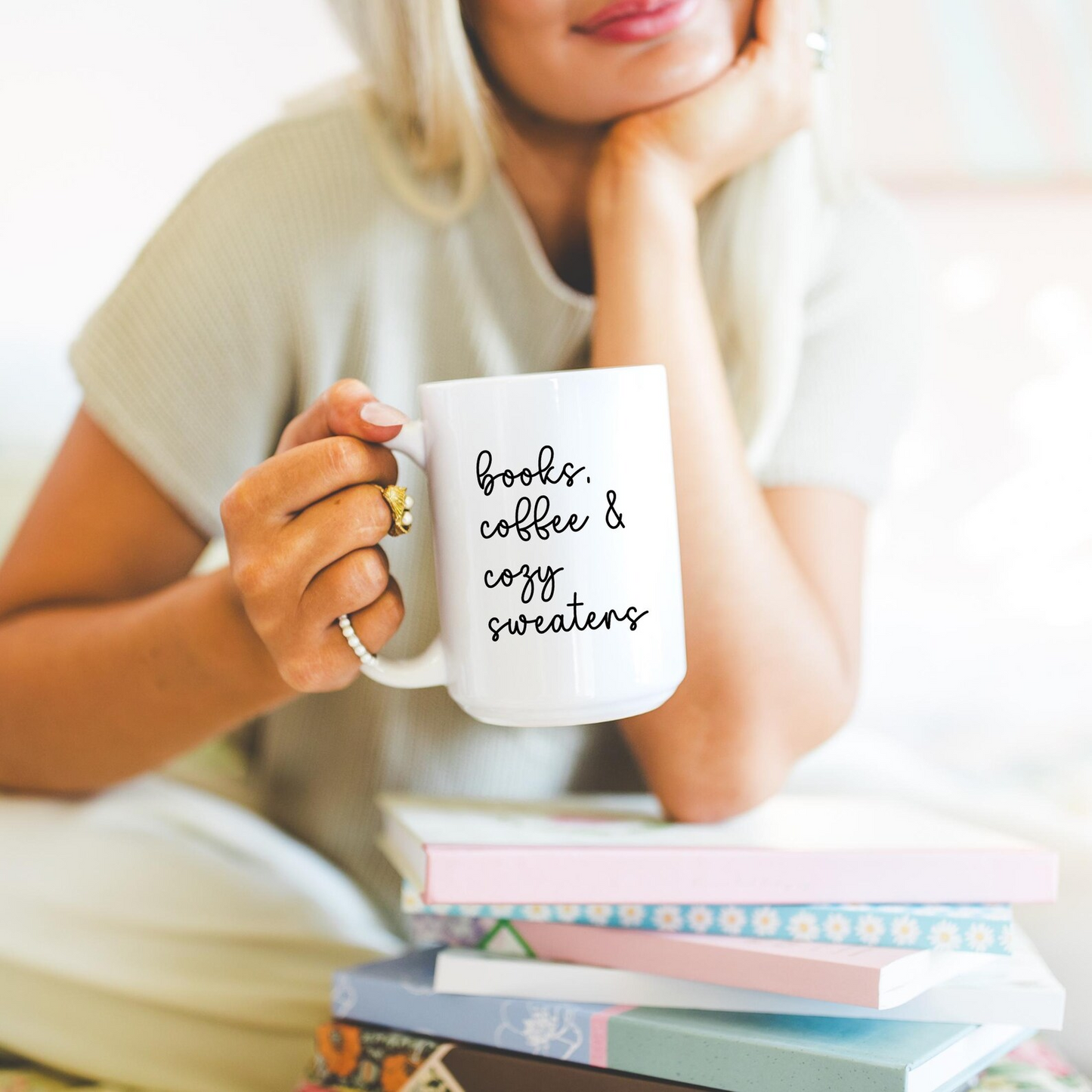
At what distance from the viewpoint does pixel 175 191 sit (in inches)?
58.2

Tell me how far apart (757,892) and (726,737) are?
0.46 ft

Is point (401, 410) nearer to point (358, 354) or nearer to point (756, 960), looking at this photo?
point (358, 354)

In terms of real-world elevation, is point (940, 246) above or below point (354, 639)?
above

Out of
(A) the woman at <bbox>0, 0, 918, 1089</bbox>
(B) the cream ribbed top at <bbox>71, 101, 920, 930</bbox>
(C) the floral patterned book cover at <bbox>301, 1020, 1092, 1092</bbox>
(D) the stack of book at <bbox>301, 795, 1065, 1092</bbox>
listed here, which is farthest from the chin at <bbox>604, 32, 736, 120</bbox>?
(C) the floral patterned book cover at <bbox>301, 1020, 1092, 1092</bbox>

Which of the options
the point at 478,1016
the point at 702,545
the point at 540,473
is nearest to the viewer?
the point at 540,473

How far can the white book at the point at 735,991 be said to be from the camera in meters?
0.52

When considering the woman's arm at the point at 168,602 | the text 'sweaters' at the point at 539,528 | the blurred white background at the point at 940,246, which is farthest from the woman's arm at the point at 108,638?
the blurred white background at the point at 940,246

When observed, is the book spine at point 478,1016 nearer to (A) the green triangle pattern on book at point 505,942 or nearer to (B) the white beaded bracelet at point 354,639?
(A) the green triangle pattern on book at point 505,942

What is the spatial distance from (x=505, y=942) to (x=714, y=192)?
59 centimetres

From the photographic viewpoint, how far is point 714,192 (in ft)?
2.85

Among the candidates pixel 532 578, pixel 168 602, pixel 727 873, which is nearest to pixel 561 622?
pixel 532 578

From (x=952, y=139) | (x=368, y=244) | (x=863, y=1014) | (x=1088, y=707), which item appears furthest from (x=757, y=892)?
(x=952, y=139)

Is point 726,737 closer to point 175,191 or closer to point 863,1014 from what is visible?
point 863,1014

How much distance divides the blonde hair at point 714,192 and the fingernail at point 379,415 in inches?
15.4
